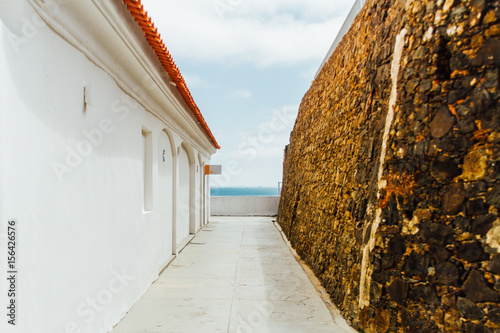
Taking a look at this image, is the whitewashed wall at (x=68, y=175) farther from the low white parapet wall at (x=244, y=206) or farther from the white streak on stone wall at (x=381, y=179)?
the low white parapet wall at (x=244, y=206)

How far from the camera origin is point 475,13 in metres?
3.64

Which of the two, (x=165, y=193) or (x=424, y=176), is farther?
(x=165, y=193)

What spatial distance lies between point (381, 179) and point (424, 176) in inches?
25.8

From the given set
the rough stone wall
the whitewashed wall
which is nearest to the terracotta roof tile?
the whitewashed wall

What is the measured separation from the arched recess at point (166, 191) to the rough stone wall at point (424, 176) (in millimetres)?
3880

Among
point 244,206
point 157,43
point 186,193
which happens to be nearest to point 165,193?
point 157,43

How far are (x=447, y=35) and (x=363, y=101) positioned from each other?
1.89 meters

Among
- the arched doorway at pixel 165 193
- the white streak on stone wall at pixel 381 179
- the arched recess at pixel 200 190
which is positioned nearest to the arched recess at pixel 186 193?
the arched recess at pixel 200 190

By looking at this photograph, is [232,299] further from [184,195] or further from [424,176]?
[184,195]

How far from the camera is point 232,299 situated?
5.95 m

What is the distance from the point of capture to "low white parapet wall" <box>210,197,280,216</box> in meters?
22.8

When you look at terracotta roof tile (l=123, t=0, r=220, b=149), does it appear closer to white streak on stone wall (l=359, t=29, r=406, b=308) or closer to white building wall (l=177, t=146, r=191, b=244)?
white streak on stone wall (l=359, t=29, r=406, b=308)

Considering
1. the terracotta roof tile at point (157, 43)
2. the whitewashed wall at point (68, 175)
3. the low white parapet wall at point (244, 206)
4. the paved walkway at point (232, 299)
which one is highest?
the terracotta roof tile at point (157, 43)

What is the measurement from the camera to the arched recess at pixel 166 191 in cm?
781
